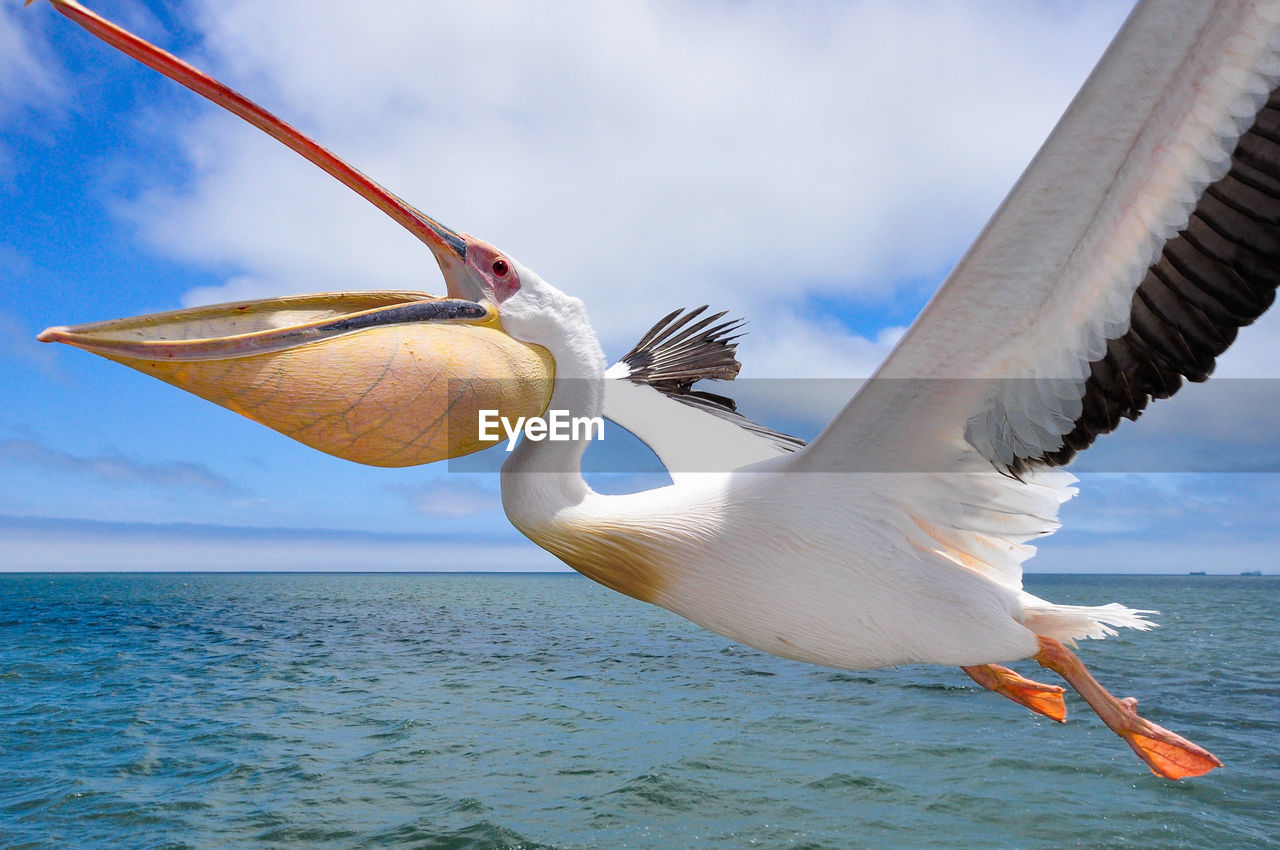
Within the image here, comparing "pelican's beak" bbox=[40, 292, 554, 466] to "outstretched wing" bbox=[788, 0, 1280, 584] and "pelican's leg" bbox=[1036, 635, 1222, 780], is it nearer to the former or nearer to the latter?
"outstretched wing" bbox=[788, 0, 1280, 584]

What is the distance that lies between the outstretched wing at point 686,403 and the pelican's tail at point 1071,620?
1.44 metres

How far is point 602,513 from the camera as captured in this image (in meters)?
2.52

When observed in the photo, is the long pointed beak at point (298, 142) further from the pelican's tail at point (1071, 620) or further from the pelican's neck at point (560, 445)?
the pelican's tail at point (1071, 620)

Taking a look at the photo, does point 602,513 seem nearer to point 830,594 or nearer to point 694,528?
point 694,528

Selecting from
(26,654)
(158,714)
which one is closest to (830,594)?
(158,714)

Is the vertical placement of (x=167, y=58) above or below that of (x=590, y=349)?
above

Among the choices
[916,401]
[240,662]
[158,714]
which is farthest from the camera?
[240,662]

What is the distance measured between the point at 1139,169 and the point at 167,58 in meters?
2.59

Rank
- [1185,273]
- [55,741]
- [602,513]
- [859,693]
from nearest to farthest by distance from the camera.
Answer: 1. [1185,273]
2. [602,513]
3. [55,741]
4. [859,693]

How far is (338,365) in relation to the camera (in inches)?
77.7

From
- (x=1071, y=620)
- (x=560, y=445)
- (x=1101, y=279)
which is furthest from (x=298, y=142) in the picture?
(x=1071, y=620)

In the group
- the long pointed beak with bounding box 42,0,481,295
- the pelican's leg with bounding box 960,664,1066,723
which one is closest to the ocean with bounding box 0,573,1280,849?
the pelican's leg with bounding box 960,664,1066,723

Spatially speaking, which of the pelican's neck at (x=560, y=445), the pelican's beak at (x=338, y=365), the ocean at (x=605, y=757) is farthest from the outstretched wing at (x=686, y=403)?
the ocean at (x=605, y=757)

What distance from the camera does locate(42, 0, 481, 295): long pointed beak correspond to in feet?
6.37
